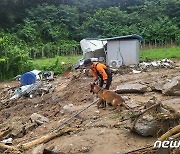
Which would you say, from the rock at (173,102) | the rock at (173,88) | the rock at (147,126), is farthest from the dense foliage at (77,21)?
the rock at (147,126)

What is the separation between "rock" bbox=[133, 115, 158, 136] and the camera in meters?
6.88

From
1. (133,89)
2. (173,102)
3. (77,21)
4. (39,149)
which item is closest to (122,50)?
(133,89)

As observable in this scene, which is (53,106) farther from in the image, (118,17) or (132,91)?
(118,17)

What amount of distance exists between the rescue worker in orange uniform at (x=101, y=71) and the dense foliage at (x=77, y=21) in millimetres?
29104

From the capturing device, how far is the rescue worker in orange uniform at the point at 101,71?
31.7 ft

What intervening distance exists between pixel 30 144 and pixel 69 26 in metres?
38.0

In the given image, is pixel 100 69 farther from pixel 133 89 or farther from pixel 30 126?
pixel 30 126

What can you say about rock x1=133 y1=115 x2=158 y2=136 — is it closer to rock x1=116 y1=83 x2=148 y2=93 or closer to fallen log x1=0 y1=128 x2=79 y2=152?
fallen log x1=0 y1=128 x2=79 y2=152

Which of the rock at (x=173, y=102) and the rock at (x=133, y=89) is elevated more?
the rock at (x=173, y=102)

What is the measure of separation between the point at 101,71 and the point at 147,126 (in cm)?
320

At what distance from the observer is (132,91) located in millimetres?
11461

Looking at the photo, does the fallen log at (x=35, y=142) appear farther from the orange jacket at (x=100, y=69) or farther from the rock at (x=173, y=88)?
the rock at (x=173, y=88)

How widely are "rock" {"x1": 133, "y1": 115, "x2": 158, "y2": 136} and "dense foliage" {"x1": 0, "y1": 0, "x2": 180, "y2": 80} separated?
31.9 meters

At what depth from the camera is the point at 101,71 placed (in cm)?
978
